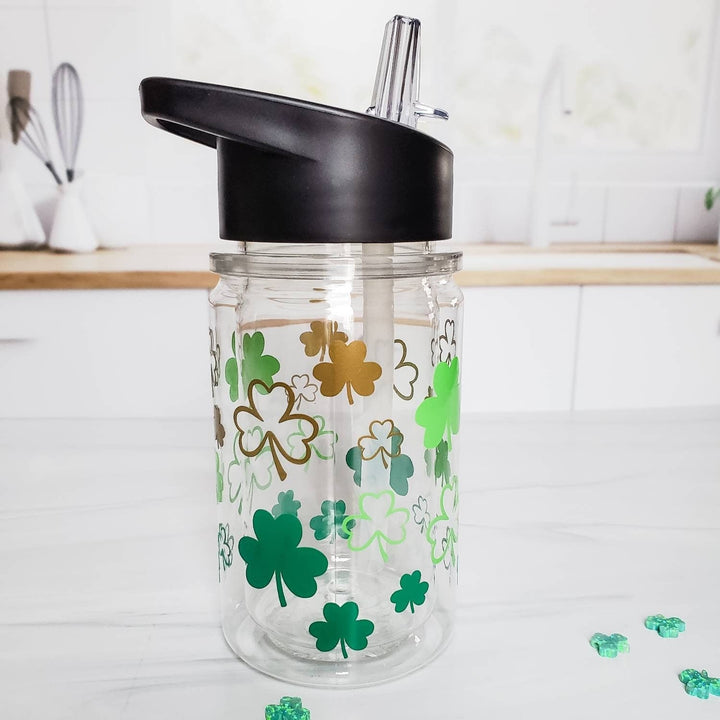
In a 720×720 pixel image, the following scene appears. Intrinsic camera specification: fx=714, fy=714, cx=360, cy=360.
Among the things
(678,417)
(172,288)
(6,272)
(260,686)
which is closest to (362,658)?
(260,686)

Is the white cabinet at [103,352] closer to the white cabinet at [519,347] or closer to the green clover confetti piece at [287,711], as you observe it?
the white cabinet at [519,347]

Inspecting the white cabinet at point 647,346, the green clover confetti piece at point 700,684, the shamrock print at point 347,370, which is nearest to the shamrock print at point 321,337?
the shamrock print at point 347,370

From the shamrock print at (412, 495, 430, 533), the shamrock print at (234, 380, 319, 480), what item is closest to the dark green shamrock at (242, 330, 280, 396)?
the shamrock print at (234, 380, 319, 480)

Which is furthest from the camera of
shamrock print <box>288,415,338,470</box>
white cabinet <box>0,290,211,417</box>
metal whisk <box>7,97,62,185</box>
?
metal whisk <box>7,97,62,185</box>

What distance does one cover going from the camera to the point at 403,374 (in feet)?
1.29

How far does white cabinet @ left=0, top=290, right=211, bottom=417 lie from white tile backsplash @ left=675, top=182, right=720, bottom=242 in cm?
120

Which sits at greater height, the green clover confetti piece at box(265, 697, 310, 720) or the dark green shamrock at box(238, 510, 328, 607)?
the dark green shamrock at box(238, 510, 328, 607)

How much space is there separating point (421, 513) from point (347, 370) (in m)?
0.11

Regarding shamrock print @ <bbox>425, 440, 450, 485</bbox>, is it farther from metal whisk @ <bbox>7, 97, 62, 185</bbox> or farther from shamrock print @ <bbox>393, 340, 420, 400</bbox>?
metal whisk @ <bbox>7, 97, 62, 185</bbox>

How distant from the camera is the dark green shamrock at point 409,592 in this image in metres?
0.36

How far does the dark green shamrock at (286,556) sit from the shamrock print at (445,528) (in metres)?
0.08

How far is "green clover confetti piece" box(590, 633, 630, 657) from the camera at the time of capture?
36 cm

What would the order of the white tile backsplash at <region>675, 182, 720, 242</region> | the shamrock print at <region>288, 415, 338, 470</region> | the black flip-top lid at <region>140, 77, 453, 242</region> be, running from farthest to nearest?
the white tile backsplash at <region>675, 182, 720, 242</region>, the shamrock print at <region>288, 415, 338, 470</region>, the black flip-top lid at <region>140, 77, 453, 242</region>

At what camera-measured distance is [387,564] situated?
16.5 inches
